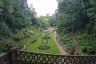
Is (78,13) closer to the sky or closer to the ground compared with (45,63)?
closer to the sky

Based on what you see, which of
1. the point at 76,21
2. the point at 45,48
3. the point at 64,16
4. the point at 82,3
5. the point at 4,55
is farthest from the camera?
the point at 64,16

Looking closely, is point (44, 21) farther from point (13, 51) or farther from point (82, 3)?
point (13, 51)

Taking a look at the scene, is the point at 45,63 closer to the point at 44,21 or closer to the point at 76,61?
the point at 76,61

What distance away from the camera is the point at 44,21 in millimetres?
38344

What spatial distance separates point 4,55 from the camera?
461cm

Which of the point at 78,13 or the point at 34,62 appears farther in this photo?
the point at 78,13

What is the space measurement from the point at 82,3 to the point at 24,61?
47.1 feet

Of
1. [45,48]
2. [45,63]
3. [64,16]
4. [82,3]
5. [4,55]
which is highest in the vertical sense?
[82,3]

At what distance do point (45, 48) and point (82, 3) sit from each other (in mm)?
8753

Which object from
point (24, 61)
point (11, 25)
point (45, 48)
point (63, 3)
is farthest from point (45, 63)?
point (63, 3)

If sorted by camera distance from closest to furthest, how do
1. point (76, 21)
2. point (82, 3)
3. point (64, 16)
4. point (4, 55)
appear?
point (4, 55) < point (82, 3) < point (76, 21) < point (64, 16)

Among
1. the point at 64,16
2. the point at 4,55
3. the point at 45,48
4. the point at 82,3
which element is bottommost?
the point at 45,48

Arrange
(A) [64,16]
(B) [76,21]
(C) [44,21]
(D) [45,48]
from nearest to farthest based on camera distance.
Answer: (D) [45,48] → (B) [76,21] → (A) [64,16] → (C) [44,21]

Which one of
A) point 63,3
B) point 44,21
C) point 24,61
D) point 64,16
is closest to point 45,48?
point 64,16
